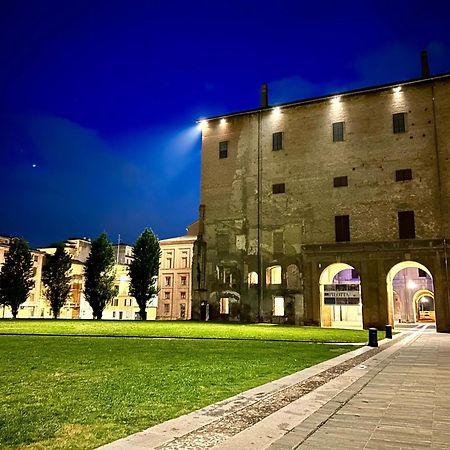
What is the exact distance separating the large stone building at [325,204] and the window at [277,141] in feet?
0.33

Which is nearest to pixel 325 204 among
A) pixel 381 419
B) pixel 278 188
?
pixel 278 188

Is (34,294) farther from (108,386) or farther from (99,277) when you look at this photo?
(108,386)

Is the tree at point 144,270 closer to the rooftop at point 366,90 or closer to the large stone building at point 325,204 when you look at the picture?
the large stone building at point 325,204

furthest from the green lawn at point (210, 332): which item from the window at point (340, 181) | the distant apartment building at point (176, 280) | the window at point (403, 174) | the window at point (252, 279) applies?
the distant apartment building at point (176, 280)

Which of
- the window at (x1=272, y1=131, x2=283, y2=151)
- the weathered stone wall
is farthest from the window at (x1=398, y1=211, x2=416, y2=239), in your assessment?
the window at (x1=272, y1=131, x2=283, y2=151)

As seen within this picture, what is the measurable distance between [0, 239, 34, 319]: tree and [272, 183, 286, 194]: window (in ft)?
99.7

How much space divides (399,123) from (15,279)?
137ft

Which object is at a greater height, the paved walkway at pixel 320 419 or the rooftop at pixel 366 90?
the rooftop at pixel 366 90

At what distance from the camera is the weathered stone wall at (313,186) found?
3141cm

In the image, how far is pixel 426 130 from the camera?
31953 mm

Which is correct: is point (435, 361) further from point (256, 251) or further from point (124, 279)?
point (124, 279)

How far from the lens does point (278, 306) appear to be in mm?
36062

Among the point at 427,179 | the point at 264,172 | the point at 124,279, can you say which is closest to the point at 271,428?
the point at 427,179

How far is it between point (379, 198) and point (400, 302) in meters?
24.3
